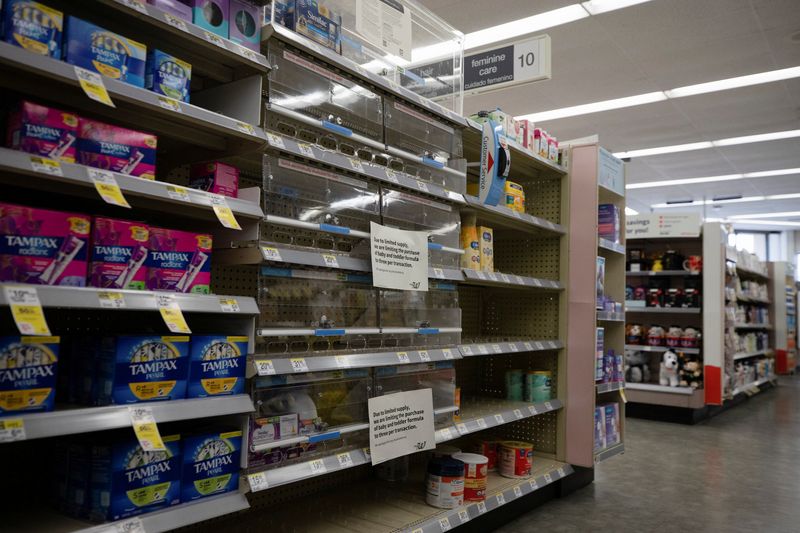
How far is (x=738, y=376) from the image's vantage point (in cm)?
884

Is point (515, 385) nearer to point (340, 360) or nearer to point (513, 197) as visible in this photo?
point (513, 197)

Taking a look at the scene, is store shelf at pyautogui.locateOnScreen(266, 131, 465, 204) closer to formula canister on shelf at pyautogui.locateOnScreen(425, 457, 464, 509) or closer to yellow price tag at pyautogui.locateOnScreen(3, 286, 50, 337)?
yellow price tag at pyautogui.locateOnScreen(3, 286, 50, 337)

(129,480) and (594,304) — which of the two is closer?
(129,480)

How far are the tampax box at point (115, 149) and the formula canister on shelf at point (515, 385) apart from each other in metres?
2.83

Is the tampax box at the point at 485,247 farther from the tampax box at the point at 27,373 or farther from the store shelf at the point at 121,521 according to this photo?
the tampax box at the point at 27,373

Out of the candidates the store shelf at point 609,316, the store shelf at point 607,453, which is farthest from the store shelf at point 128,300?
the store shelf at point 607,453

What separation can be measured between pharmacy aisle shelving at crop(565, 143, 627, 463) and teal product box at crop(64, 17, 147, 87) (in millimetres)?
2978

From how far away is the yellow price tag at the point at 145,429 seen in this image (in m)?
1.63

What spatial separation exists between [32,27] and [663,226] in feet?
23.9

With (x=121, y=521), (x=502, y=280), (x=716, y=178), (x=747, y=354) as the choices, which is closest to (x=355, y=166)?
(x=502, y=280)

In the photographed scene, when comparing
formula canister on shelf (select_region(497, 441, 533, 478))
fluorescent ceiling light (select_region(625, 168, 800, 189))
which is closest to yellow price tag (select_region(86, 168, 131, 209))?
formula canister on shelf (select_region(497, 441, 533, 478))

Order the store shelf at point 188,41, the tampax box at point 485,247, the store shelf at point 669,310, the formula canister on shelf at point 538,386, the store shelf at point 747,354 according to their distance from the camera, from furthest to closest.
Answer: the store shelf at point 747,354, the store shelf at point 669,310, the formula canister on shelf at point 538,386, the tampax box at point 485,247, the store shelf at point 188,41

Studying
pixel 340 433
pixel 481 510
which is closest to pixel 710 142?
pixel 481 510

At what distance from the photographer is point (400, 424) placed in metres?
2.62
